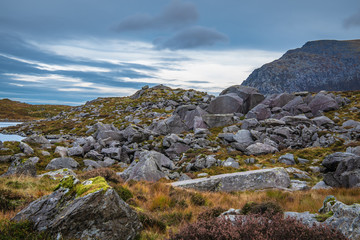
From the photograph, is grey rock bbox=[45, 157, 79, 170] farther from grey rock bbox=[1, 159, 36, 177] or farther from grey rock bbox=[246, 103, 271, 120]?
grey rock bbox=[246, 103, 271, 120]

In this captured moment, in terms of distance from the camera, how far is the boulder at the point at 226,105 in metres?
47.8

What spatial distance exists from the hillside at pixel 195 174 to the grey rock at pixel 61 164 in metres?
0.14

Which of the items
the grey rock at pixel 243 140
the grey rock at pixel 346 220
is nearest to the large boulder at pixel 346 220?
the grey rock at pixel 346 220

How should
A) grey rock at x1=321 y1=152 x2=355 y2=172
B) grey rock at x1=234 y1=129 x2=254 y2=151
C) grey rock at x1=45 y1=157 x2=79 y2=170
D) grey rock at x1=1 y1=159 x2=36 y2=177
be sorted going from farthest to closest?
grey rock at x1=234 y1=129 x2=254 y2=151 → grey rock at x1=45 y1=157 x2=79 y2=170 → grey rock at x1=1 y1=159 x2=36 y2=177 → grey rock at x1=321 y1=152 x2=355 y2=172

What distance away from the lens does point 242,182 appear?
46.4 ft

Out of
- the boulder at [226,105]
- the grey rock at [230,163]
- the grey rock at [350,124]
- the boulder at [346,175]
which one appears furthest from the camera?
the boulder at [226,105]

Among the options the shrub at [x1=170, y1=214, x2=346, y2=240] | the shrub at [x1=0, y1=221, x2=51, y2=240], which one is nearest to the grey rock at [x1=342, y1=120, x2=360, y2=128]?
the shrub at [x1=170, y1=214, x2=346, y2=240]

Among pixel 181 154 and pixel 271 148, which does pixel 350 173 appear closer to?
pixel 271 148

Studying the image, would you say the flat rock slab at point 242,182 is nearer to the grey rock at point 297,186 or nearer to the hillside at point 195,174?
the hillside at point 195,174

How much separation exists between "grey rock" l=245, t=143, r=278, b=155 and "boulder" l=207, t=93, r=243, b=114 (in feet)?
68.7

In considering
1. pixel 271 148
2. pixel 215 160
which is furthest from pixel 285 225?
pixel 271 148

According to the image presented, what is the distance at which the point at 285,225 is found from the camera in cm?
436

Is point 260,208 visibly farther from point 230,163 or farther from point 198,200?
point 230,163

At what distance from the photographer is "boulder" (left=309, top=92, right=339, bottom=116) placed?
41.4m
